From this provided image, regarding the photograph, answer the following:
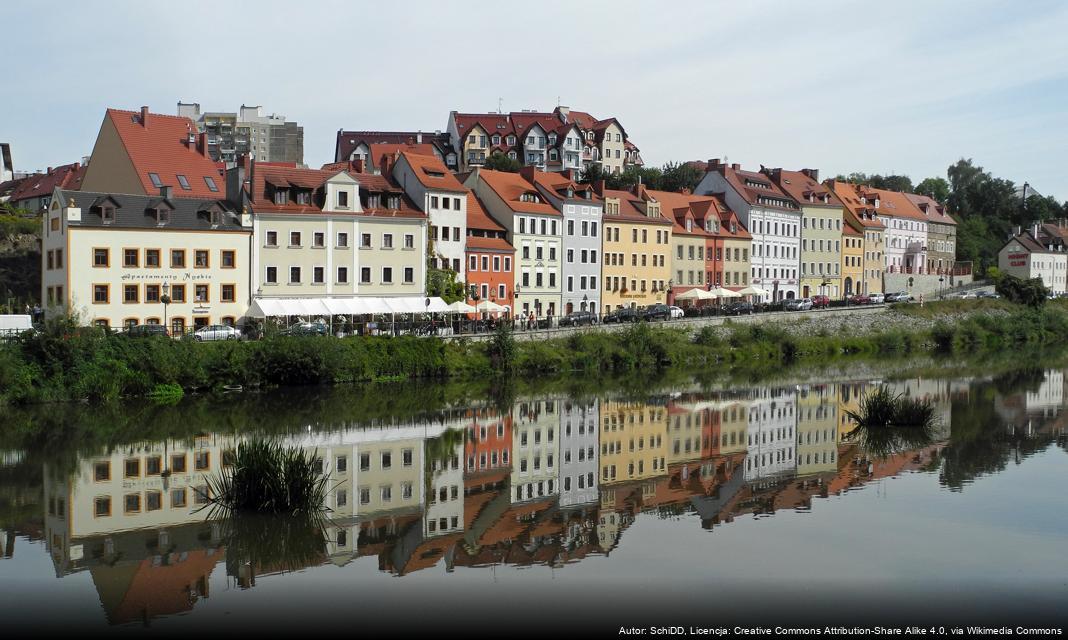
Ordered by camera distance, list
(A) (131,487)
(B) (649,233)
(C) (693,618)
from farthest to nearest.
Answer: (B) (649,233) → (A) (131,487) → (C) (693,618)

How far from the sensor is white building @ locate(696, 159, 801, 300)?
90062mm

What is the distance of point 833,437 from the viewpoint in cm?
3550

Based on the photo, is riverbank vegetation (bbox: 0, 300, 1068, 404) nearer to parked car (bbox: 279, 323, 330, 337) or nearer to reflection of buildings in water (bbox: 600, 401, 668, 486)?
parked car (bbox: 279, 323, 330, 337)

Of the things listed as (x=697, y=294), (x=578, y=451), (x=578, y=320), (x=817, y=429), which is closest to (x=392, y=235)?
(x=578, y=320)

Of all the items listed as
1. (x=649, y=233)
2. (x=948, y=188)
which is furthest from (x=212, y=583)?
(x=948, y=188)

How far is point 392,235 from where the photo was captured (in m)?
60.0

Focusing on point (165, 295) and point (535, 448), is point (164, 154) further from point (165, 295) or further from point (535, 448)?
point (535, 448)

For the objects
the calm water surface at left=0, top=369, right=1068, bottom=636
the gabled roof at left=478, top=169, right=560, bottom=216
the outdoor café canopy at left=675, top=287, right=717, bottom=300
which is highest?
the gabled roof at left=478, top=169, right=560, bottom=216

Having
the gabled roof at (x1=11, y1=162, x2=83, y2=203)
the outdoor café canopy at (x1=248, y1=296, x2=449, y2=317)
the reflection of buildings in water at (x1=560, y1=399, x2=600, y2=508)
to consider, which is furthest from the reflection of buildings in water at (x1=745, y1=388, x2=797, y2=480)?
the gabled roof at (x1=11, y1=162, x2=83, y2=203)

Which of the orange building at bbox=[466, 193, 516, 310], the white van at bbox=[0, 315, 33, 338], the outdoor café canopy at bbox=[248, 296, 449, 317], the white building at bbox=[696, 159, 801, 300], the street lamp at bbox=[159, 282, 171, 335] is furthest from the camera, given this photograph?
the white building at bbox=[696, 159, 801, 300]

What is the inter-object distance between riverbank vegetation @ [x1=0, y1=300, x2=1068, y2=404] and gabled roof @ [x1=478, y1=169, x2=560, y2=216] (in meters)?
13.4

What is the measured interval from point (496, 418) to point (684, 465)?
36.4 ft

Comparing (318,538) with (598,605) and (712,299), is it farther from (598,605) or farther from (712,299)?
(712,299)

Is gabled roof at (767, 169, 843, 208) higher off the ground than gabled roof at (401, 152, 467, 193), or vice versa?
gabled roof at (767, 169, 843, 208)
